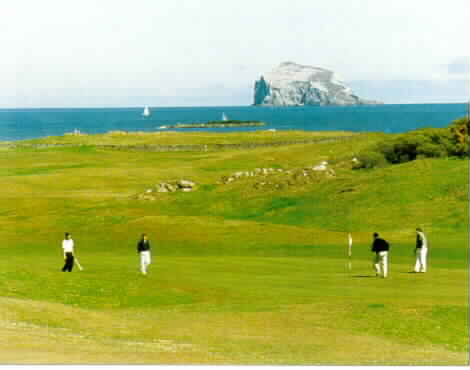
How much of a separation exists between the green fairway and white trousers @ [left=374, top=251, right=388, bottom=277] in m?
0.38

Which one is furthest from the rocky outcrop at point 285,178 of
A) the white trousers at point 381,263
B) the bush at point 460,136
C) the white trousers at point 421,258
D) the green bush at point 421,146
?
the white trousers at point 381,263

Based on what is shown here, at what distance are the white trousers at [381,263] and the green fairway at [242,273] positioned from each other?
375 mm

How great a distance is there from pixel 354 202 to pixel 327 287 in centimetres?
3154

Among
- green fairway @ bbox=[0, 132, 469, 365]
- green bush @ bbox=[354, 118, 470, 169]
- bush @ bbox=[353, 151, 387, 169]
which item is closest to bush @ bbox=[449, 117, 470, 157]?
green bush @ bbox=[354, 118, 470, 169]

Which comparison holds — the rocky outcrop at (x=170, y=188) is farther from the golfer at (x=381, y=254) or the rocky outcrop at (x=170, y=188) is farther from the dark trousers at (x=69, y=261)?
the golfer at (x=381, y=254)

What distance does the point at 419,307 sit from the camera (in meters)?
25.9

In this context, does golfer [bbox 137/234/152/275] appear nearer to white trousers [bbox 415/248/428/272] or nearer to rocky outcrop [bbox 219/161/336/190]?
white trousers [bbox 415/248/428/272]

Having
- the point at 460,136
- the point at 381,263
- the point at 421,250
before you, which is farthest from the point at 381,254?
the point at 460,136

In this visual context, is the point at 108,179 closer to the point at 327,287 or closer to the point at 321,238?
the point at 321,238

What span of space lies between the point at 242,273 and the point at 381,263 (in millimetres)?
A: 5743

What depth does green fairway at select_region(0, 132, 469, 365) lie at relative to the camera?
22.0m

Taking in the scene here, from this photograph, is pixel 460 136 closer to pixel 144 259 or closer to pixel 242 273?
pixel 242 273

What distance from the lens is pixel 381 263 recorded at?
32781mm

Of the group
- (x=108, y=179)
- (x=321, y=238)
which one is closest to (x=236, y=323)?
(x=321, y=238)
